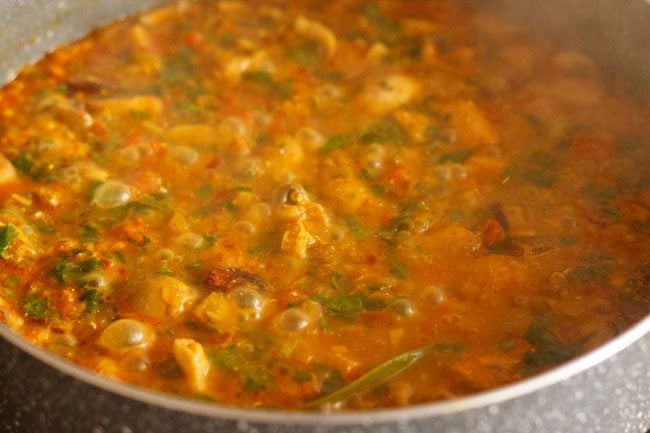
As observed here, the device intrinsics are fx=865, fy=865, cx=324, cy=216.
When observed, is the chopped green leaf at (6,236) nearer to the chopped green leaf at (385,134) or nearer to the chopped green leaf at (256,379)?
the chopped green leaf at (256,379)

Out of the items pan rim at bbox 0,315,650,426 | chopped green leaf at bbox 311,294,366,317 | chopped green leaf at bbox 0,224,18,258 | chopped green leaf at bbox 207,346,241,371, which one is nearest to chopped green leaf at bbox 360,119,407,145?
chopped green leaf at bbox 311,294,366,317

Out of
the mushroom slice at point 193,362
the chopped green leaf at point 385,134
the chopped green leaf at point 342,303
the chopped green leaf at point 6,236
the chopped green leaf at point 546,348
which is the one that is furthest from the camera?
the chopped green leaf at point 385,134

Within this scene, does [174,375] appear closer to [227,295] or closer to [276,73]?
[227,295]

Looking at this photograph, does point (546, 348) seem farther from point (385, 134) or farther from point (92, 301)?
point (92, 301)

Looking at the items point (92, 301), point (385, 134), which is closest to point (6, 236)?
point (92, 301)

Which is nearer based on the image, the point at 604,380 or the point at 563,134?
the point at 604,380

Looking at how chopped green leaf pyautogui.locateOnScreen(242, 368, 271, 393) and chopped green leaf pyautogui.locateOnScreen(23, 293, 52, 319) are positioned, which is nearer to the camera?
chopped green leaf pyautogui.locateOnScreen(242, 368, 271, 393)

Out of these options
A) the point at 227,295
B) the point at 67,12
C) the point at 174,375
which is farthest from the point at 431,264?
the point at 67,12

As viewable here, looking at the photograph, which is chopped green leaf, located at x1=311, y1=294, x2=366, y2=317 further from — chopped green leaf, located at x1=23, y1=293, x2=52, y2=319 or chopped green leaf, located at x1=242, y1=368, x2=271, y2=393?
chopped green leaf, located at x1=23, y1=293, x2=52, y2=319

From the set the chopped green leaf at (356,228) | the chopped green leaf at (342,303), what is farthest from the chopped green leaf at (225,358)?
the chopped green leaf at (356,228)
